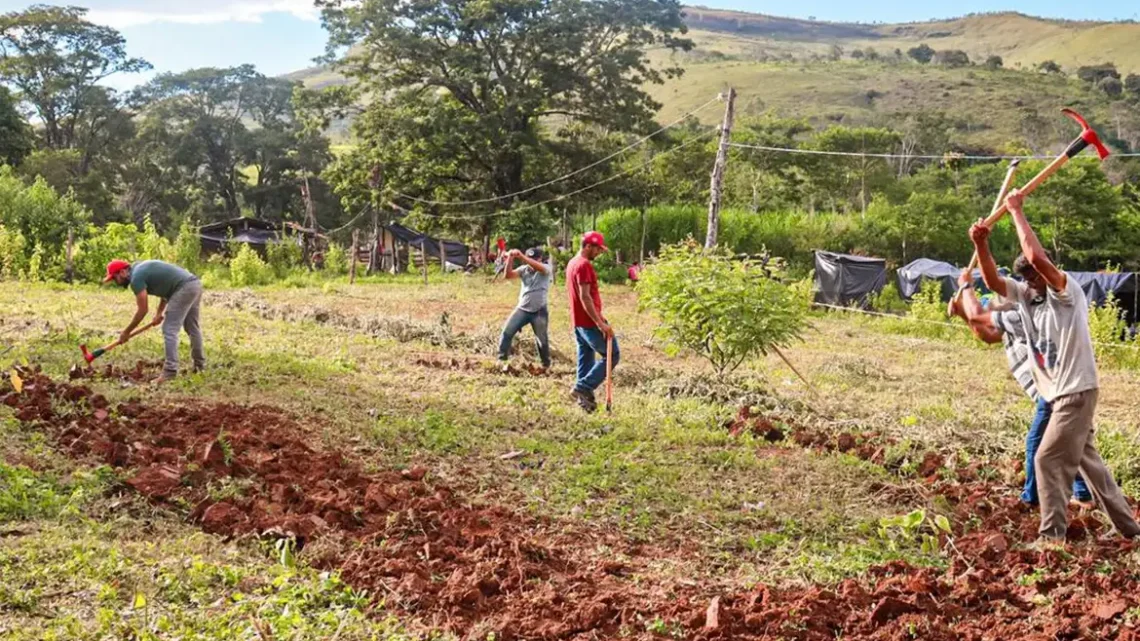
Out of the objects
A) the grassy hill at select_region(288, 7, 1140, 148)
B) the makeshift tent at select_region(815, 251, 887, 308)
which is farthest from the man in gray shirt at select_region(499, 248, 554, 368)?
the grassy hill at select_region(288, 7, 1140, 148)

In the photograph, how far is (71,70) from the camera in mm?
45188

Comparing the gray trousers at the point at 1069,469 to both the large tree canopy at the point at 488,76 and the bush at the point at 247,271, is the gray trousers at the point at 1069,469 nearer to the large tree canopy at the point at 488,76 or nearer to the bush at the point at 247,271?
the bush at the point at 247,271

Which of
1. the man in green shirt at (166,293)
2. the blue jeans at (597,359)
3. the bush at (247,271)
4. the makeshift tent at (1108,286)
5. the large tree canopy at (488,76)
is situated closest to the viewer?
the blue jeans at (597,359)

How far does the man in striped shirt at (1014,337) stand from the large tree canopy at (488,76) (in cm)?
2703

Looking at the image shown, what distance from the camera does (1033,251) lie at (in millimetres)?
5027

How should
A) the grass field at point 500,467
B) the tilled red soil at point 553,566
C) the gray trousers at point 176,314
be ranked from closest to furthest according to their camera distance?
the tilled red soil at point 553,566 → the grass field at point 500,467 → the gray trousers at point 176,314

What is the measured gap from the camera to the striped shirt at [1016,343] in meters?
6.12

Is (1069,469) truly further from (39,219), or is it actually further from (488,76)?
(488,76)

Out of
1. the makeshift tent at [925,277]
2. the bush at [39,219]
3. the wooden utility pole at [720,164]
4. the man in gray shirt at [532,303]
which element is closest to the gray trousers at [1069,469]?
the man in gray shirt at [532,303]

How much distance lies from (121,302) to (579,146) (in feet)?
66.5

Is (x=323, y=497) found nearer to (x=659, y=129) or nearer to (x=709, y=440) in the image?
(x=709, y=440)

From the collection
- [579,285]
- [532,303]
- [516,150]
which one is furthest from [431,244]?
[579,285]

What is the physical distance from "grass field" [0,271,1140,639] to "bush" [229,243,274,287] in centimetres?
1011

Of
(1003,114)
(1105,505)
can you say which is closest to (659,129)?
(1105,505)
